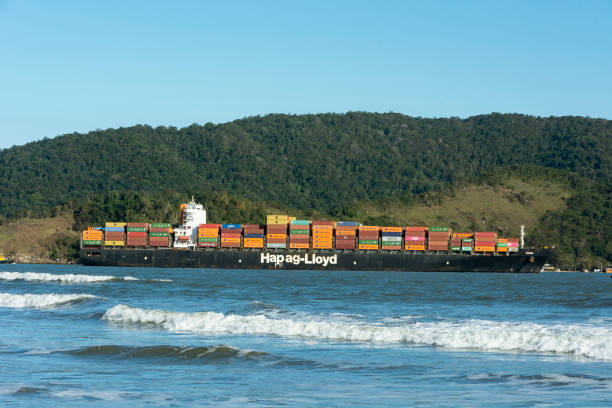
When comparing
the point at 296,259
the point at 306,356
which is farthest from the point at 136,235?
the point at 306,356

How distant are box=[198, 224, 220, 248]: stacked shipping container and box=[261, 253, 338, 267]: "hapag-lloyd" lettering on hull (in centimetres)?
749

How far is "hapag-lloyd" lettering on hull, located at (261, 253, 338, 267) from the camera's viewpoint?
98.5 meters

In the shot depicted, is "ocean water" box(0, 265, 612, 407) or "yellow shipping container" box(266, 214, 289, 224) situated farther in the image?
"yellow shipping container" box(266, 214, 289, 224)

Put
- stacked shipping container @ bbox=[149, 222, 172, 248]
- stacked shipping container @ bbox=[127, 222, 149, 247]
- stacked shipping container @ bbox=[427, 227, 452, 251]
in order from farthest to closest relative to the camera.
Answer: stacked shipping container @ bbox=[149, 222, 172, 248] → stacked shipping container @ bbox=[127, 222, 149, 247] → stacked shipping container @ bbox=[427, 227, 452, 251]

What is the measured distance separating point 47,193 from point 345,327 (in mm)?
187471

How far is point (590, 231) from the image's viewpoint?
15738cm

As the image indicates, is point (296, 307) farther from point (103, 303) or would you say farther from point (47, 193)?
point (47, 193)

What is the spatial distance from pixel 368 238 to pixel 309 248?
321 inches

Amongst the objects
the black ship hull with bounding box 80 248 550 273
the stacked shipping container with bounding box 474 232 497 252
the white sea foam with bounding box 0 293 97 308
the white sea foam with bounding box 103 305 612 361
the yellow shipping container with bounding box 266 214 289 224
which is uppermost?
the yellow shipping container with bounding box 266 214 289 224

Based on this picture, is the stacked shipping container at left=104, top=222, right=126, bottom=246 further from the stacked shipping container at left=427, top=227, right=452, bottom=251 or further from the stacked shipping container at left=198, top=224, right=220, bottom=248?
the stacked shipping container at left=427, top=227, right=452, bottom=251

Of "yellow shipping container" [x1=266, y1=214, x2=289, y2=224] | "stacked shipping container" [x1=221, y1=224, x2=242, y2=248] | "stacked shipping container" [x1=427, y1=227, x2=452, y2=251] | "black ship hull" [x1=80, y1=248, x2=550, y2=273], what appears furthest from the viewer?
"yellow shipping container" [x1=266, y1=214, x2=289, y2=224]

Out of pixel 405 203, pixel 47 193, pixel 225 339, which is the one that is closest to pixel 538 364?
pixel 225 339

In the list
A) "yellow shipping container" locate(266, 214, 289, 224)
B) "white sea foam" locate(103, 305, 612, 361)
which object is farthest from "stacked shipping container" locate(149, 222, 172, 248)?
"white sea foam" locate(103, 305, 612, 361)

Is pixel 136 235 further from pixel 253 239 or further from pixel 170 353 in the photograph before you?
pixel 170 353
